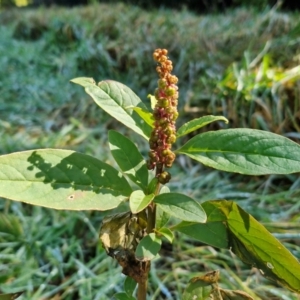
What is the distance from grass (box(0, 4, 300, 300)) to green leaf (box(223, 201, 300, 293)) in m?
0.35

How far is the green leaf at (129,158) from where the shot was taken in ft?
1.64

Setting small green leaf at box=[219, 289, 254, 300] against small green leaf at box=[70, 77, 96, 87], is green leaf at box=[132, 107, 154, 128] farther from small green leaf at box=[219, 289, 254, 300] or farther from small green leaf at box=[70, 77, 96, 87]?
small green leaf at box=[219, 289, 254, 300]

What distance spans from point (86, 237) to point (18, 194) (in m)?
0.77

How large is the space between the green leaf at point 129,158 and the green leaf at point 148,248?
6 centimetres

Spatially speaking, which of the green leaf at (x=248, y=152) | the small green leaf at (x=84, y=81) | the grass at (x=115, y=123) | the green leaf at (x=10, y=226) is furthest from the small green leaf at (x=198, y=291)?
the green leaf at (x=10, y=226)

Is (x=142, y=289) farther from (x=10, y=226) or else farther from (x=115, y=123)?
(x=115, y=123)

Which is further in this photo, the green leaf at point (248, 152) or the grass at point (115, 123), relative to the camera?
the grass at point (115, 123)

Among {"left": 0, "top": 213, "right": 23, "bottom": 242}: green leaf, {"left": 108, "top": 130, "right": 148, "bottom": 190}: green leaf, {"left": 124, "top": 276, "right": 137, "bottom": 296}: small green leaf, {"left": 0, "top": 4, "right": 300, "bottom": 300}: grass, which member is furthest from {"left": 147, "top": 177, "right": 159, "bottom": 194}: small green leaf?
{"left": 0, "top": 213, "right": 23, "bottom": 242}: green leaf

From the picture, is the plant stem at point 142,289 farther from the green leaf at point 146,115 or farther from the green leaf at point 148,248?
the green leaf at point 146,115

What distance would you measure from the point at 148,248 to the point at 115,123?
1.49 metres

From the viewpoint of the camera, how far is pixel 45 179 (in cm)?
44

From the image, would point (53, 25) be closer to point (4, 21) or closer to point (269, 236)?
point (4, 21)

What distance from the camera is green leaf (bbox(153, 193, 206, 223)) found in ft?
1.41

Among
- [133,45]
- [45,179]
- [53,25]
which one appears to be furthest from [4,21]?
[45,179]
